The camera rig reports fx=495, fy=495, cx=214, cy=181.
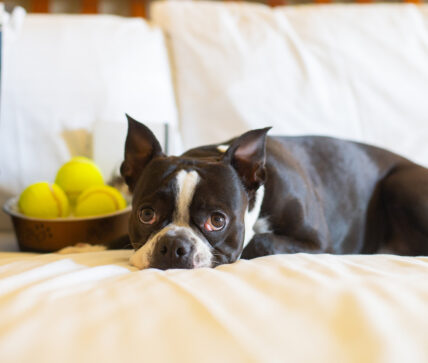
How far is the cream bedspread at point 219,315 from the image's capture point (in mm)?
777

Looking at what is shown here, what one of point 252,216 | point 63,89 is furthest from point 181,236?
point 63,89

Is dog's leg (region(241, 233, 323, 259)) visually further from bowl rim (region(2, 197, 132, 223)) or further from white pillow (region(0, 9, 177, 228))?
white pillow (region(0, 9, 177, 228))

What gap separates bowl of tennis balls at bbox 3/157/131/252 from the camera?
5.71 feet

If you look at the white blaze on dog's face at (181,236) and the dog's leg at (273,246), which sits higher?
the white blaze on dog's face at (181,236)

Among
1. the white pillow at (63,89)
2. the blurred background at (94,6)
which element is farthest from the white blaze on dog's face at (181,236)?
the blurred background at (94,6)

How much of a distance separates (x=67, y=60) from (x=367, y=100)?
1.50 meters

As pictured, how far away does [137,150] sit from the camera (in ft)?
5.41

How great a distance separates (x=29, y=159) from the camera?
2146mm

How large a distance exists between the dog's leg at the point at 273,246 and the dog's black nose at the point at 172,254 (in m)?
0.30

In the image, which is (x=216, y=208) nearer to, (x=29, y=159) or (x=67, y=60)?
(x=29, y=159)

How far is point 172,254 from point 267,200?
0.49m

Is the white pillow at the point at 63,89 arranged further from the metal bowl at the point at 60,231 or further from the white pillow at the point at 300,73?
the metal bowl at the point at 60,231

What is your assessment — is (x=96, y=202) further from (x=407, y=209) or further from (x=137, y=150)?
(x=407, y=209)

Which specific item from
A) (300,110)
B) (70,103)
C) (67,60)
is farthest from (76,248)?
(300,110)
